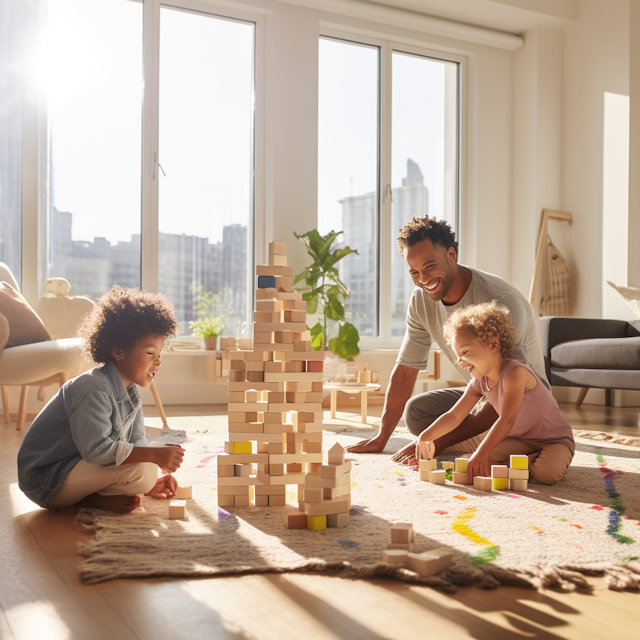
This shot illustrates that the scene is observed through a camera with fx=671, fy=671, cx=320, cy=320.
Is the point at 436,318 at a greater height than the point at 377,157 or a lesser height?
lesser

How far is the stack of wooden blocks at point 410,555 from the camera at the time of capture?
1.20 meters

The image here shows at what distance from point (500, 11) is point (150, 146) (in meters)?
3.04

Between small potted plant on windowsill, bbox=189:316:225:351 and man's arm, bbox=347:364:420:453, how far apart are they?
2.39 m

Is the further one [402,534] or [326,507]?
[326,507]

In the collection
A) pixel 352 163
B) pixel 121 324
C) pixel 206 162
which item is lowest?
pixel 121 324

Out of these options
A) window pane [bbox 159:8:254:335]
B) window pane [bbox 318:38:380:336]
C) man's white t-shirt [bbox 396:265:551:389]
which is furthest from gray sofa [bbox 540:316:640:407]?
window pane [bbox 159:8:254:335]

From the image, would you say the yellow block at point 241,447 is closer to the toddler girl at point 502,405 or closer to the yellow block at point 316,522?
the yellow block at point 316,522

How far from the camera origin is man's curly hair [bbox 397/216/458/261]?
7.85 feet

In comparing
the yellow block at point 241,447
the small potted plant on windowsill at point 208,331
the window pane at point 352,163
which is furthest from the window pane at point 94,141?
the yellow block at point 241,447

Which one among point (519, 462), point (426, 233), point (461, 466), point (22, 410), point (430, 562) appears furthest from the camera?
point (22, 410)

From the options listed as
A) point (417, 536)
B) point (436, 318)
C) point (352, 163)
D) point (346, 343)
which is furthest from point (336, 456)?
point (352, 163)

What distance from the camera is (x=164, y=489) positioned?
6.10 feet

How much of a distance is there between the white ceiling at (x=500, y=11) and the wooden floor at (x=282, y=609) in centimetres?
510

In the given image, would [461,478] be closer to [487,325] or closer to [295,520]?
[487,325]
